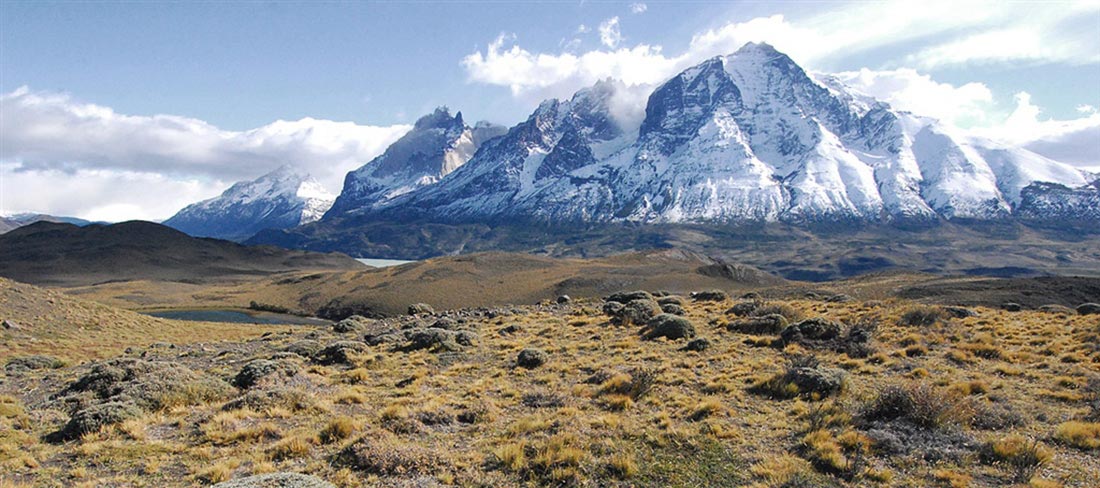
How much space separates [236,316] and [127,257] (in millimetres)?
104113

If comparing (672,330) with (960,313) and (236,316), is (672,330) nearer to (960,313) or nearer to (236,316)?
(960,313)

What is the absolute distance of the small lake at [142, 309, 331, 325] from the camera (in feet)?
262

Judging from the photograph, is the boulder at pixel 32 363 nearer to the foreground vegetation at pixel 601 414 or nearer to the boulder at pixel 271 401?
the foreground vegetation at pixel 601 414


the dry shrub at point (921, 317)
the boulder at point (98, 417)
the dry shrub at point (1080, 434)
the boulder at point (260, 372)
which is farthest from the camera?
the dry shrub at point (921, 317)

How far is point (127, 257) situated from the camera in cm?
15762

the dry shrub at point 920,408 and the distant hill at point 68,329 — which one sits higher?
the distant hill at point 68,329

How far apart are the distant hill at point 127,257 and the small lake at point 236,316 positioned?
210ft

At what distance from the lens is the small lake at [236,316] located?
7994 centimetres

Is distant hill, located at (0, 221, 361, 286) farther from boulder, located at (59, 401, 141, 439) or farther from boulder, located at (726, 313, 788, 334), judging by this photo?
boulder, located at (726, 313, 788, 334)

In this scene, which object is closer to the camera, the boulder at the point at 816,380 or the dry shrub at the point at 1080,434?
the dry shrub at the point at 1080,434

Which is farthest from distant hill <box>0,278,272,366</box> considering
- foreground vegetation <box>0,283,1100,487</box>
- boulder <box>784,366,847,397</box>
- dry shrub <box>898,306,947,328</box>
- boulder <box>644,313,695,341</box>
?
dry shrub <box>898,306,947,328</box>

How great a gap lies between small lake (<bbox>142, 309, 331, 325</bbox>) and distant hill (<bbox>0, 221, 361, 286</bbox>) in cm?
6388

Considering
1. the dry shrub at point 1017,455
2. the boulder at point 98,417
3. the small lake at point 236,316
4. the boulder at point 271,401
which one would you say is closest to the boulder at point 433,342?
the boulder at point 271,401

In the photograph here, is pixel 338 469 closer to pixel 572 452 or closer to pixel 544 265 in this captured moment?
pixel 572 452
